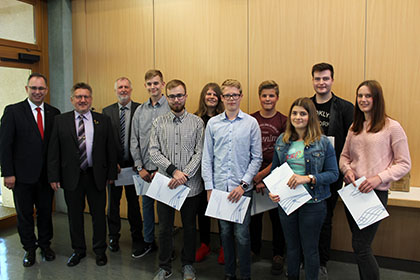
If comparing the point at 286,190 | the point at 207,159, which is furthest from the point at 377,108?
the point at 207,159

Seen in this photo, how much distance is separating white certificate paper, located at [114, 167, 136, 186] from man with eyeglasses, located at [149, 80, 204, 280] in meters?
0.67

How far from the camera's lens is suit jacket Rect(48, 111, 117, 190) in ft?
9.21

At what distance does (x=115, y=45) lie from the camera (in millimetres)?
4195

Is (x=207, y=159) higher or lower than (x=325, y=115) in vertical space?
lower

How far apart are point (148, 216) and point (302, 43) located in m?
2.36

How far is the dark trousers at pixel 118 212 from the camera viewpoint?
330cm

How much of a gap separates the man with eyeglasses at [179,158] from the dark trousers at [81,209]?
0.73 m

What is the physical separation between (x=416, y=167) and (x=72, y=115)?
326cm

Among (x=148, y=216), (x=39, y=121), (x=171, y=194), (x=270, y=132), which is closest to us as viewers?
(x=171, y=194)

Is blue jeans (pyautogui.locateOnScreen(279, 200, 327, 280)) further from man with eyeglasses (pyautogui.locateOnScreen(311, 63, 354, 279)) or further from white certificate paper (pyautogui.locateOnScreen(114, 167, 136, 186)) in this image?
white certificate paper (pyautogui.locateOnScreen(114, 167, 136, 186))

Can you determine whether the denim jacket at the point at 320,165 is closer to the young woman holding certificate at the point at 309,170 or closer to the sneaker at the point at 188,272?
the young woman holding certificate at the point at 309,170

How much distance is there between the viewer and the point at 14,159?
114 inches

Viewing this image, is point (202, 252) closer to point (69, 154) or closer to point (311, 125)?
point (69, 154)

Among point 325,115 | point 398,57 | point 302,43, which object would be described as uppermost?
point 302,43
